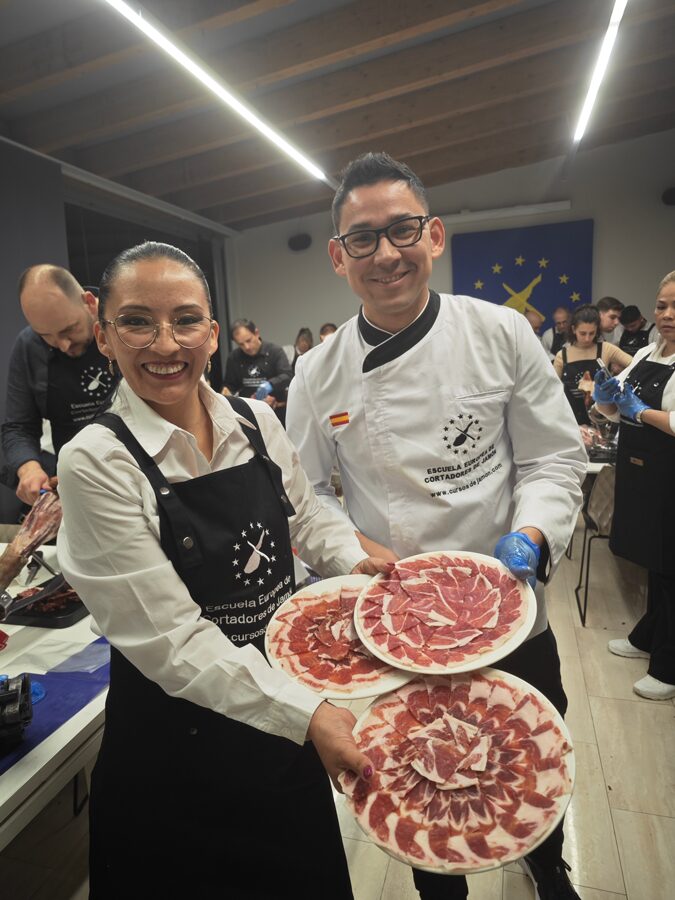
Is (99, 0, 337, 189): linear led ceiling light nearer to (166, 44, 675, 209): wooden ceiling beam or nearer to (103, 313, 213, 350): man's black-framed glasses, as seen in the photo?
(166, 44, 675, 209): wooden ceiling beam

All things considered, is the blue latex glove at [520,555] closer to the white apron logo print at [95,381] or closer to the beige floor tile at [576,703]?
the beige floor tile at [576,703]

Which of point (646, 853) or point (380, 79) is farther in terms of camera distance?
point (380, 79)

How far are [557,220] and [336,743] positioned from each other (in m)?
10.1

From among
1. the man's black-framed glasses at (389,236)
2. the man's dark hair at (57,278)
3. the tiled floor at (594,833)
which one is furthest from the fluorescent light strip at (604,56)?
the tiled floor at (594,833)

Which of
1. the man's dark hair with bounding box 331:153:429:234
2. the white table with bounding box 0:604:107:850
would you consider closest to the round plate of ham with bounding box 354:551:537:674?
the white table with bounding box 0:604:107:850

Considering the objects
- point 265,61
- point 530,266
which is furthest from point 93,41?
point 530,266

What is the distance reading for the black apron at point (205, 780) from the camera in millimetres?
1200

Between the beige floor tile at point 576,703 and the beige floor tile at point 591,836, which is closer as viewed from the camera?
the beige floor tile at point 591,836

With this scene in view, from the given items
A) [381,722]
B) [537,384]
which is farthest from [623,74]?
[381,722]

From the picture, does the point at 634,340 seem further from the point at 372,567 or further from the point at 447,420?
the point at 372,567

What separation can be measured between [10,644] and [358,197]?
5.30ft

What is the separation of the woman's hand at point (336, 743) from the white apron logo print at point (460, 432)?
0.79m

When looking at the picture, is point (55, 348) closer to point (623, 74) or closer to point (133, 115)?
point (133, 115)

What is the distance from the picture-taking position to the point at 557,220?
934 centimetres
